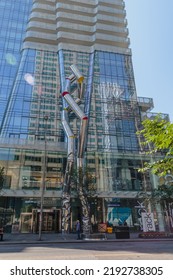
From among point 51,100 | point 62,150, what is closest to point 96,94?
point 51,100

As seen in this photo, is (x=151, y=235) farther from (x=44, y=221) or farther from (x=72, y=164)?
(x=44, y=221)

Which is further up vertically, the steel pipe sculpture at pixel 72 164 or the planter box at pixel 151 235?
the steel pipe sculpture at pixel 72 164

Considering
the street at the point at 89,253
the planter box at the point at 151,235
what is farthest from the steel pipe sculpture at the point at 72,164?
the street at the point at 89,253

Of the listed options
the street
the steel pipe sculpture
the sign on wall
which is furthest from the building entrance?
the street

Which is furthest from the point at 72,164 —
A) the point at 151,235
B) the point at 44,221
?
the point at 151,235

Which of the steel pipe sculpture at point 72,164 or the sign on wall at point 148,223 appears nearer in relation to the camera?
the steel pipe sculpture at point 72,164

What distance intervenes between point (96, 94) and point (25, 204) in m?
26.4

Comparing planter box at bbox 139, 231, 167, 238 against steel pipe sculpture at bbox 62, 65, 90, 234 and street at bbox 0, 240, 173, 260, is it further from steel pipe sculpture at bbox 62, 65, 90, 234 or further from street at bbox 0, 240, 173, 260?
street at bbox 0, 240, 173, 260

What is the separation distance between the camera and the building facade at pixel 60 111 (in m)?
30.2

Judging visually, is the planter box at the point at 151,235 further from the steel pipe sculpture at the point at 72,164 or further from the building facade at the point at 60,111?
the building facade at the point at 60,111

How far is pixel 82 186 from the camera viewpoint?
2255cm

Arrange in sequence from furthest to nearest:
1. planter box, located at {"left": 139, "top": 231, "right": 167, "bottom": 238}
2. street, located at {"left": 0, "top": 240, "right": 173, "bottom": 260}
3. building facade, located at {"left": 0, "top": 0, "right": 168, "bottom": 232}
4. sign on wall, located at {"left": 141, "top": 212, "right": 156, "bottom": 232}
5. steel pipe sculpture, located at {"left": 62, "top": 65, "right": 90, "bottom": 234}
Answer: building facade, located at {"left": 0, "top": 0, "right": 168, "bottom": 232}, sign on wall, located at {"left": 141, "top": 212, "right": 156, "bottom": 232}, steel pipe sculpture, located at {"left": 62, "top": 65, "right": 90, "bottom": 234}, planter box, located at {"left": 139, "top": 231, "right": 167, "bottom": 238}, street, located at {"left": 0, "top": 240, "right": 173, "bottom": 260}

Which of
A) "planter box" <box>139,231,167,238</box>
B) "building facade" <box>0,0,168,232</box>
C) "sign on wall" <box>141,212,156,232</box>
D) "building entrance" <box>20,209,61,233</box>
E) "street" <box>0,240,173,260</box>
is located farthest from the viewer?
"building facade" <box>0,0,168,232</box>

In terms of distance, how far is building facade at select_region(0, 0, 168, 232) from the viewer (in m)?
30.2
